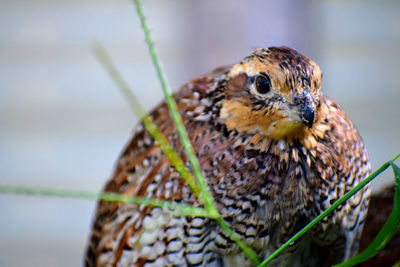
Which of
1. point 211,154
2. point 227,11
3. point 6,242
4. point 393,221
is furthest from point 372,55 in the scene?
point 393,221

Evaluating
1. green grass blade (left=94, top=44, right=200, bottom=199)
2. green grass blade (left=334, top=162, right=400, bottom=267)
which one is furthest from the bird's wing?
green grass blade (left=334, top=162, right=400, bottom=267)

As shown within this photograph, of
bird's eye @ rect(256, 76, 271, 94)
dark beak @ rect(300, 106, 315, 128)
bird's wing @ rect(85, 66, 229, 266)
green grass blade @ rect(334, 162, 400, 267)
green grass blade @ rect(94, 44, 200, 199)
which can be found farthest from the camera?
bird's wing @ rect(85, 66, 229, 266)

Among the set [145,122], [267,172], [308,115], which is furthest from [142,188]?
[308,115]

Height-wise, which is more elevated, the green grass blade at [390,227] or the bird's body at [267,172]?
the bird's body at [267,172]

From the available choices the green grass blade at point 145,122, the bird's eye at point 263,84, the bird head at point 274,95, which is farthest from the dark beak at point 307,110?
the green grass blade at point 145,122

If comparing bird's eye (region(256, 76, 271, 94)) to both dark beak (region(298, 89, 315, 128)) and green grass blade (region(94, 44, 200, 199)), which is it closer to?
dark beak (region(298, 89, 315, 128))

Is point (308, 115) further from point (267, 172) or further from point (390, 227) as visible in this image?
point (390, 227)

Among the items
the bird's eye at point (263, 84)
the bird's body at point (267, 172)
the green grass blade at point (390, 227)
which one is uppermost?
the bird's eye at point (263, 84)

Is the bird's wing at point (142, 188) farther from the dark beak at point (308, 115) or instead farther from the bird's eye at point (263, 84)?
the dark beak at point (308, 115)
